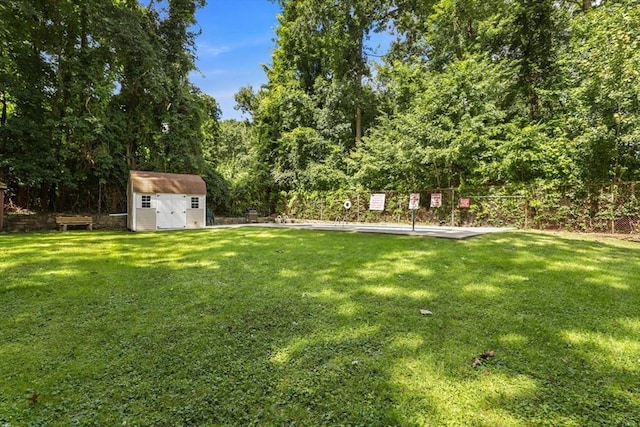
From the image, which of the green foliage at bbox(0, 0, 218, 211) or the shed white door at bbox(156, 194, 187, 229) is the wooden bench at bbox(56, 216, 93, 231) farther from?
the shed white door at bbox(156, 194, 187, 229)

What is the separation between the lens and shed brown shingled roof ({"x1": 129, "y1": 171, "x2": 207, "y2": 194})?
1491 cm

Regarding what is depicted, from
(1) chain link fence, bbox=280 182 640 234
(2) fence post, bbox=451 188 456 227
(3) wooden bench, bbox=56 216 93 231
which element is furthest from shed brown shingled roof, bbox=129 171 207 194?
(2) fence post, bbox=451 188 456 227

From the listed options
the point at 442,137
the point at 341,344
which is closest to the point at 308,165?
the point at 442,137

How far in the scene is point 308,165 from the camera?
72.0 feet

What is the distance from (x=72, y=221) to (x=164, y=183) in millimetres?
3947

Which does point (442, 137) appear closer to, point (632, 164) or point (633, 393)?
point (632, 164)

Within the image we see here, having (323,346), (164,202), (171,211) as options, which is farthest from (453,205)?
(323,346)

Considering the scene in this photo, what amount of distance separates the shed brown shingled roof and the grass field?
10.2 m

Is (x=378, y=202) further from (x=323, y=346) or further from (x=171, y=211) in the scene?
(x=323, y=346)

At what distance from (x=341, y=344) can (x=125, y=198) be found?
18.6 meters

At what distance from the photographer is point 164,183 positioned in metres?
15.7

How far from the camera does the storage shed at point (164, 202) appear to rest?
580 inches

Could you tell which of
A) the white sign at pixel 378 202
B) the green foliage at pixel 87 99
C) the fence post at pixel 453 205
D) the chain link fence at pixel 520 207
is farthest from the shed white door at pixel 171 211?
the fence post at pixel 453 205

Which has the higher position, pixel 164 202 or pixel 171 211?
pixel 164 202
